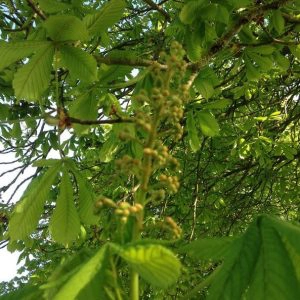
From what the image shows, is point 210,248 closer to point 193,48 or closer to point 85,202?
point 85,202

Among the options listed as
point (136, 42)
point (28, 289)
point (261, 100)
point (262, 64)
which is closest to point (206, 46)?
point (262, 64)

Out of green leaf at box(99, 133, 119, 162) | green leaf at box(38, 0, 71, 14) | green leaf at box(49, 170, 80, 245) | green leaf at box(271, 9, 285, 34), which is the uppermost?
green leaf at box(38, 0, 71, 14)

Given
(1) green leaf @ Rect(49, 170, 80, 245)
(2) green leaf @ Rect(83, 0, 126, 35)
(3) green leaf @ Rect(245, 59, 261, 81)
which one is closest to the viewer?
(1) green leaf @ Rect(49, 170, 80, 245)

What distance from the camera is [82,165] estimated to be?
5.04 m

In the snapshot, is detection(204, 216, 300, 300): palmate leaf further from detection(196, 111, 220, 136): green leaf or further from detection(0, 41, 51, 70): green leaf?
detection(196, 111, 220, 136): green leaf

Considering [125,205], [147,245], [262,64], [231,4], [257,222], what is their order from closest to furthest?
[147,245] → [125,205] → [257,222] → [231,4] → [262,64]

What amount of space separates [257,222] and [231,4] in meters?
1.38

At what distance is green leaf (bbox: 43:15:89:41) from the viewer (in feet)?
5.66

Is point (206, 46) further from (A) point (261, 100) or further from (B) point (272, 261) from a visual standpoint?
(A) point (261, 100)

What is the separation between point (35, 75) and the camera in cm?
185

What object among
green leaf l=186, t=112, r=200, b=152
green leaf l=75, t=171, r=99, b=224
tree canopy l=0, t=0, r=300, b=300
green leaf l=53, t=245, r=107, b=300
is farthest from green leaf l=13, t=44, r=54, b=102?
green leaf l=53, t=245, r=107, b=300

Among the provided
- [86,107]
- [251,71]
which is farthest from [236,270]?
[251,71]

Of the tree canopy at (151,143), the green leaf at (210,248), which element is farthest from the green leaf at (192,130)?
the green leaf at (210,248)

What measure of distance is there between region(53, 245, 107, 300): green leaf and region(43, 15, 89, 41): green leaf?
1079 millimetres
